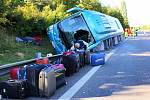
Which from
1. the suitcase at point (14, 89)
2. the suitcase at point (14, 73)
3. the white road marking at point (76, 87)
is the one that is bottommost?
the white road marking at point (76, 87)

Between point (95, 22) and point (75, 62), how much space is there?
37.4ft

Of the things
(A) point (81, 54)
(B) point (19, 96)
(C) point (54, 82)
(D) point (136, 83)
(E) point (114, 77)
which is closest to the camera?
(B) point (19, 96)

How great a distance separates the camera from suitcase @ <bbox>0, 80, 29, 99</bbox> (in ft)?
30.6

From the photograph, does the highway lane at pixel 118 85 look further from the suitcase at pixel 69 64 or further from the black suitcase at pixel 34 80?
the black suitcase at pixel 34 80

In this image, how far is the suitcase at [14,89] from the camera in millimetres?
9312

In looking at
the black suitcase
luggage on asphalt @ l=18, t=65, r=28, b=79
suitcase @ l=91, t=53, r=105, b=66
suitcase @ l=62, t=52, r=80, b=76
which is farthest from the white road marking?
suitcase @ l=91, t=53, r=105, b=66

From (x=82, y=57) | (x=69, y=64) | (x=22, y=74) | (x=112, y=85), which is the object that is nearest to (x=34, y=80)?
(x=22, y=74)

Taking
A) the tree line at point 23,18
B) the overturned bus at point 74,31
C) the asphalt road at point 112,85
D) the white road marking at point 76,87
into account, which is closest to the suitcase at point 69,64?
the asphalt road at point 112,85

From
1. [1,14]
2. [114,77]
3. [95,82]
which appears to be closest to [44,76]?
[95,82]

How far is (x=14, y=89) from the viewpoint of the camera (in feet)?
30.6

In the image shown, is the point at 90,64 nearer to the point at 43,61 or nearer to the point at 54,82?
the point at 43,61

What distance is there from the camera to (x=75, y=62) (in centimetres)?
1378

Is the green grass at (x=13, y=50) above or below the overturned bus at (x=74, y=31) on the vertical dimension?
below

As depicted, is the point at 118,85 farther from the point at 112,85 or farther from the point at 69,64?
the point at 69,64
